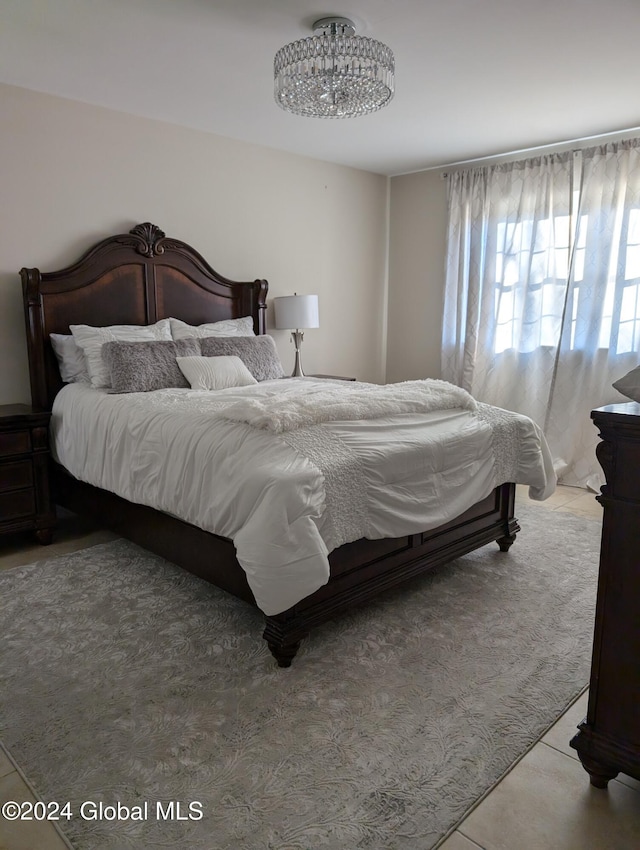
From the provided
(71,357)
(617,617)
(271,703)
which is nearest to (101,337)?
(71,357)

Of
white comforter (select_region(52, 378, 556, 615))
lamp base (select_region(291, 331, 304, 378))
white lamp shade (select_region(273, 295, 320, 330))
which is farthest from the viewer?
lamp base (select_region(291, 331, 304, 378))

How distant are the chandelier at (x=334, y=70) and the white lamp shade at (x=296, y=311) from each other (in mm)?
1895

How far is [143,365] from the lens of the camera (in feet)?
11.3

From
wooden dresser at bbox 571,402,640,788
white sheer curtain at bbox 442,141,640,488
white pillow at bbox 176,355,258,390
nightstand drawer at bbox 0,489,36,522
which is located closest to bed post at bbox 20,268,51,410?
nightstand drawer at bbox 0,489,36,522

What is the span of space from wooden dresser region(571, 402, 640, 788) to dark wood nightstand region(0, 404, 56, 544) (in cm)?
285

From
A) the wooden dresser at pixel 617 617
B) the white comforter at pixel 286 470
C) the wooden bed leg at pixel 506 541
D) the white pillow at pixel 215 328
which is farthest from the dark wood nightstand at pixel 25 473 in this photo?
the wooden dresser at pixel 617 617

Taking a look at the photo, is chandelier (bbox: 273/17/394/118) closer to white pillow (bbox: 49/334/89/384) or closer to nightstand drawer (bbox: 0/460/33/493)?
white pillow (bbox: 49/334/89/384)

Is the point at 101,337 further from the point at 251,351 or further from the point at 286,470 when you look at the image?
the point at 286,470

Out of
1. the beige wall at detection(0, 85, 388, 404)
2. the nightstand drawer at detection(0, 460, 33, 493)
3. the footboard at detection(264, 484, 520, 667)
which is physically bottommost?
the footboard at detection(264, 484, 520, 667)

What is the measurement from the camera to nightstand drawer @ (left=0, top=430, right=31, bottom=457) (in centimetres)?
317

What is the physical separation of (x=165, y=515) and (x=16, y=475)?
3.49 feet

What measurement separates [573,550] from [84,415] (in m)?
2.76

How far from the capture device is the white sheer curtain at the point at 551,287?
13.9ft

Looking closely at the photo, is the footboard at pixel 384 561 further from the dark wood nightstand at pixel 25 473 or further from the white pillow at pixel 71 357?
the white pillow at pixel 71 357
